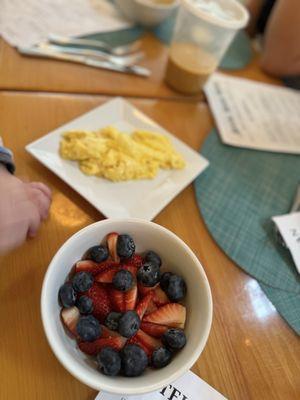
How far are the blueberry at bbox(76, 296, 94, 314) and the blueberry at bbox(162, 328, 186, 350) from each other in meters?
0.08

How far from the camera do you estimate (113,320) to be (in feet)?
1.23

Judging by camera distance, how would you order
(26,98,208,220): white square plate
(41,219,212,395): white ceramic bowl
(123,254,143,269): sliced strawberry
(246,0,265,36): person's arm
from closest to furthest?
1. (41,219,212,395): white ceramic bowl
2. (123,254,143,269): sliced strawberry
3. (26,98,208,220): white square plate
4. (246,0,265,36): person's arm

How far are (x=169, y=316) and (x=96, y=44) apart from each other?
2.31ft

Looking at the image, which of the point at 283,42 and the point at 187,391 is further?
the point at 283,42

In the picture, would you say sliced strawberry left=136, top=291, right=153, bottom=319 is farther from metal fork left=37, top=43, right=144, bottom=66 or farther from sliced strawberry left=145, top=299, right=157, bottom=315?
metal fork left=37, top=43, right=144, bottom=66

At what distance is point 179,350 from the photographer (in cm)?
37

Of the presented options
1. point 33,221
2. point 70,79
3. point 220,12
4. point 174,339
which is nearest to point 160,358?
point 174,339

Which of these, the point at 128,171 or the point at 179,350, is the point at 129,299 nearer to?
the point at 179,350

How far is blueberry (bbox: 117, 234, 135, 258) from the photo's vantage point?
1.35ft

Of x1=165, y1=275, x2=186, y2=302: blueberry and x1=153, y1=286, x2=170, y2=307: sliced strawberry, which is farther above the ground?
x1=165, y1=275, x2=186, y2=302: blueberry

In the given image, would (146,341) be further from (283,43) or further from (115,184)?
(283,43)

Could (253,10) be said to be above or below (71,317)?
above

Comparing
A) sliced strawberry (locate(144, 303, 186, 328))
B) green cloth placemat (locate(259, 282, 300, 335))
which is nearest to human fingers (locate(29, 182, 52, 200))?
sliced strawberry (locate(144, 303, 186, 328))

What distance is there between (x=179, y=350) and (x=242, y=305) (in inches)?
7.2
